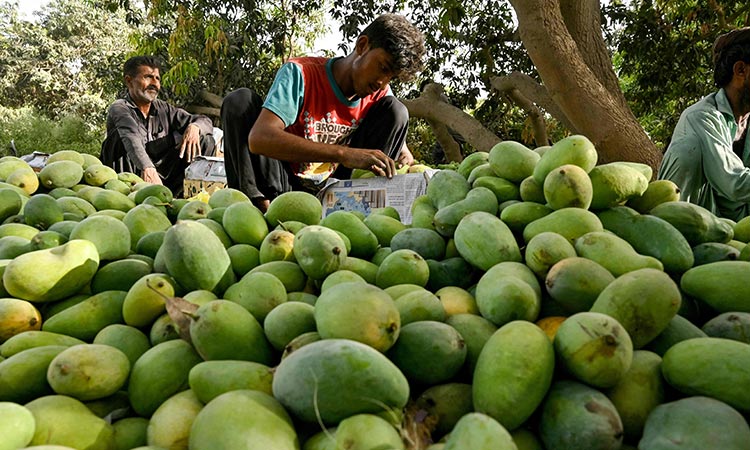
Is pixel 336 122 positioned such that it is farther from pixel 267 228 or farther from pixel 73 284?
pixel 73 284

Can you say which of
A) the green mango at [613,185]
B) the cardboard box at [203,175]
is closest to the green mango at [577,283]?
the green mango at [613,185]

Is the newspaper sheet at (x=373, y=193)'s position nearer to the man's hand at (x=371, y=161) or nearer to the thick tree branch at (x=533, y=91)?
the man's hand at (x=371, y=161)

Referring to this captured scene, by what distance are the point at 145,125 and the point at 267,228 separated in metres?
4.16

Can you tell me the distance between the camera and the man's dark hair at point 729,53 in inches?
123

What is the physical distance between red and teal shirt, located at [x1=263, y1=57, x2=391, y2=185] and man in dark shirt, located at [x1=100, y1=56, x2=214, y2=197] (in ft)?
5.59

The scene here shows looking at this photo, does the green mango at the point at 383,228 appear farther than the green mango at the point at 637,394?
Yes

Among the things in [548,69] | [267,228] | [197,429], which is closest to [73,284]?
[267,228]

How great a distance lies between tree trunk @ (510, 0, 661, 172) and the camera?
172 inches

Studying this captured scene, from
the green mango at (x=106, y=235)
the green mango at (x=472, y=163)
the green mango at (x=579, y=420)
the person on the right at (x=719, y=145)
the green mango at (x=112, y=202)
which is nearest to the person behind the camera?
the green mango at (x=579, y=420)

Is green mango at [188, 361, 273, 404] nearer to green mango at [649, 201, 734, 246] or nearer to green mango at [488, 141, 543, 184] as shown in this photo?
green mango at [488, 141, 543, 184]

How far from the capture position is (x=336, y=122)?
3.64 metres

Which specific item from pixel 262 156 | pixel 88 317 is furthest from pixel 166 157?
pixel 88 317

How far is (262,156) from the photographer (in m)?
3.54

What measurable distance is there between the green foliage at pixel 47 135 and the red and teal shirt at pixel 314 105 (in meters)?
15.8
